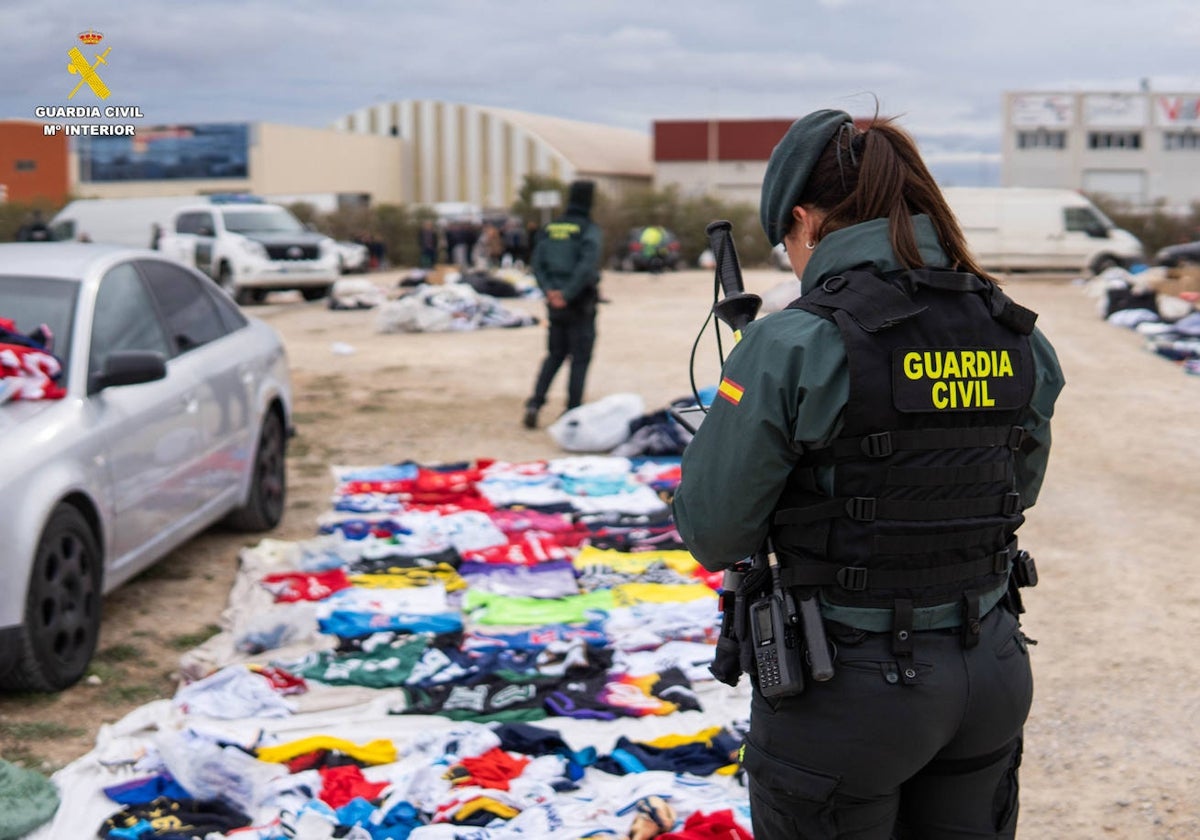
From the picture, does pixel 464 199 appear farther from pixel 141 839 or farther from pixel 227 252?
pixel 141 839

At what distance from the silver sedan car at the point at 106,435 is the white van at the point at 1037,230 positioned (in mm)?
26305

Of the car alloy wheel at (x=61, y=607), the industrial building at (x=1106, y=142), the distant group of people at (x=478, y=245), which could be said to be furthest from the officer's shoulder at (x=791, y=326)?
the industrial building at (x=1106, y=142)

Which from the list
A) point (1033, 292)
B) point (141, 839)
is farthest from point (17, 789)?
point (1033, 292)

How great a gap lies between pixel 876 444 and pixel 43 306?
4.57 meters

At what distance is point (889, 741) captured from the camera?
7.16 feet

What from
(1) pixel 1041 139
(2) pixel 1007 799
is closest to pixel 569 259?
(2) pixel 1007 799

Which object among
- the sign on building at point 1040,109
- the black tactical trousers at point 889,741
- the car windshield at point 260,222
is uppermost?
the sign on building at point 1040,109

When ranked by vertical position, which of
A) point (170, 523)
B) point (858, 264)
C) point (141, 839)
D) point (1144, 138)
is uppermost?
point (1144, 138)

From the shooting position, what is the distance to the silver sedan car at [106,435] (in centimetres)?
473

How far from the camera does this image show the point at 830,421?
2123 mm

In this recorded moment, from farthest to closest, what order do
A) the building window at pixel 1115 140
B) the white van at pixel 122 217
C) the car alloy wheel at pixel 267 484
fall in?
the building window at pixel 1115 140 < the white van at pixel 122 217 < the car alloy wheel at pixel 267 484

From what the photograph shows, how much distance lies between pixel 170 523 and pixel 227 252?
18465 mm

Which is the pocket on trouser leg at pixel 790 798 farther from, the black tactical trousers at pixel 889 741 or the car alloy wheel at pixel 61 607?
the car alloy wheel at pixel 61 607

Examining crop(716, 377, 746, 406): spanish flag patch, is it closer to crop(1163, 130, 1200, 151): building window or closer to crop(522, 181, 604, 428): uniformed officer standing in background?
crop(522, 181, 604, 428): uniformed officer standing in background
